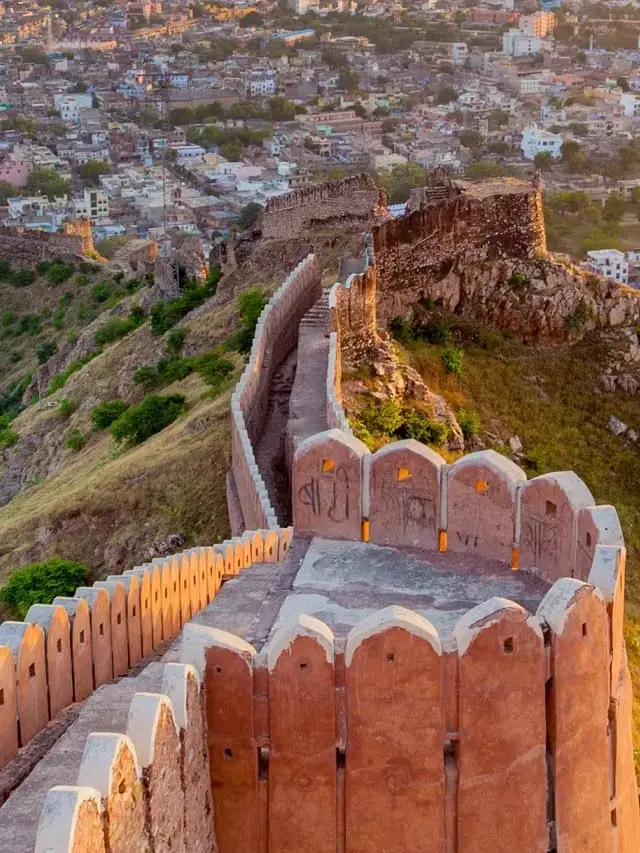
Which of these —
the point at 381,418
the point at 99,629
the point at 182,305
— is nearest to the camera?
the point at 99,629

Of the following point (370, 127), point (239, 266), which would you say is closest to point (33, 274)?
point (239, 266)

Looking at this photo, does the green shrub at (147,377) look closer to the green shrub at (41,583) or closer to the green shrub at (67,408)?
the green shrub at (67,408)

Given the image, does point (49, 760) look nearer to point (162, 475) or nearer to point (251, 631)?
point (251, 631)

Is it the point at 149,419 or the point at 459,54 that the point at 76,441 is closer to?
the point at 149,419

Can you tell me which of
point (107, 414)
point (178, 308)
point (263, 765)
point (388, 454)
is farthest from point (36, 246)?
point (263, 765)

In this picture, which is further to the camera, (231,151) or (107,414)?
(231,151)

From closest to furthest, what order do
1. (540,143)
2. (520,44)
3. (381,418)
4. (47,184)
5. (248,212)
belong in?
1. (381,418)
2. (248,212)
3. (47,184)
4. (540,143)
5. (520,44)

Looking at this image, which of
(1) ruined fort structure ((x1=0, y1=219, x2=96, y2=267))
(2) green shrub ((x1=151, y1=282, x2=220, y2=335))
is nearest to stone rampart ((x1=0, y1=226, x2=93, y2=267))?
(1) ruined fort structure ((x1=0, y1=219, x2=96, y2=267))
